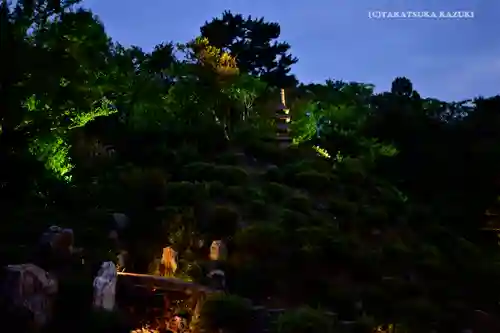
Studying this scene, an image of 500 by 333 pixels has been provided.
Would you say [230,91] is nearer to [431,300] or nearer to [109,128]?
[109,128]

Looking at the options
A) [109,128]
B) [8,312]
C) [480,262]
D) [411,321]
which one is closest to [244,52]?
[109,128]

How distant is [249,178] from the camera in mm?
12680

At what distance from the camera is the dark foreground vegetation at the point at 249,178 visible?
26.9 ft

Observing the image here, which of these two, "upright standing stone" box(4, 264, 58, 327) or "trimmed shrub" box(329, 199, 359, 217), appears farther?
"trimmed shrub" box(329, 199, 359, 217)

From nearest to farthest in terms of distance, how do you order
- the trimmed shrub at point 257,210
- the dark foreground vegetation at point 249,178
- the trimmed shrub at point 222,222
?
the dark foreground vegetation at point 249,178, the trimmed shrub at point 222,222, the trimmed shrub at point 257,210

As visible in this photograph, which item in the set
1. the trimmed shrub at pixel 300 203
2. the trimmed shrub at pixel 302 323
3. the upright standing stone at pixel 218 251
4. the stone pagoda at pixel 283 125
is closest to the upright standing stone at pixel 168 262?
the upright standing stone at pixel 218 251

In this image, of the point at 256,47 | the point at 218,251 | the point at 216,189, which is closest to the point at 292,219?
the point at 216,189

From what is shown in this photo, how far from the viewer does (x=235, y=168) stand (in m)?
Answer: 12.4

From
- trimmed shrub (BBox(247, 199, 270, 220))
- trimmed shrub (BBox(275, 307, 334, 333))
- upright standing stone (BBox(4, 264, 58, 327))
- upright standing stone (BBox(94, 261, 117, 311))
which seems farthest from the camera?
trimmed shrub (BBox(247, 199, 270, 220))

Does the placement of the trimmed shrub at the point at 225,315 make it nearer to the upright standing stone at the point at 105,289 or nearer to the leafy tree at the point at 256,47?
the upright standing stone at the point at 105,289

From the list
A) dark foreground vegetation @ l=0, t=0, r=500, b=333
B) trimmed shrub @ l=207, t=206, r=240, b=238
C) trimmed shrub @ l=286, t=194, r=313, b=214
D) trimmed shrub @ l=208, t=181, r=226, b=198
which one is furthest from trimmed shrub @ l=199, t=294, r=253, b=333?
trimmed shrub @ l=286, t=194, r=313, b=214

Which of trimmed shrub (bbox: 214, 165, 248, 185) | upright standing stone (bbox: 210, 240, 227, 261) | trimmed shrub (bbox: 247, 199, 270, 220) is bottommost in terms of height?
upright standing stone (bbox: 210, 240, 227, 261)

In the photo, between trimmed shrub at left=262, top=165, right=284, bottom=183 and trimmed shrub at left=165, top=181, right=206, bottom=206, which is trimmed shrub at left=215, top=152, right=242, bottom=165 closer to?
trimmed shrub at left=262, top=165, right=284, bottom=183

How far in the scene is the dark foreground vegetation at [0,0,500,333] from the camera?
8195mm
